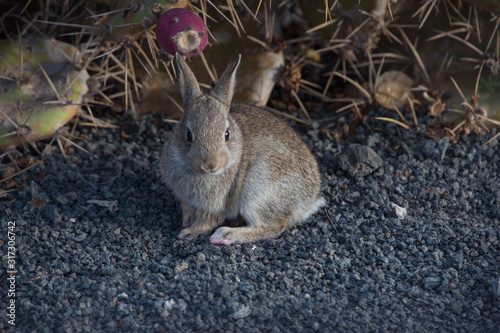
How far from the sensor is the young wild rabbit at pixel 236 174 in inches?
172

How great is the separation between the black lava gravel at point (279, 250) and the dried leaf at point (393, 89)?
1.26 feet

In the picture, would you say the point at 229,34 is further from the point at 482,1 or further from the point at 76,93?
the point at 482,1

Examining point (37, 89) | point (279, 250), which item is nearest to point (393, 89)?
point (279, 250)

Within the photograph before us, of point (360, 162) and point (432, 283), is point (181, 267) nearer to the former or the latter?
point (432, 283)

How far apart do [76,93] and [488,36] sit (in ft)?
13.7

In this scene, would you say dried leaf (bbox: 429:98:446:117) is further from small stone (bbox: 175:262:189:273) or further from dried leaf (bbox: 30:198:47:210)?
dried leaf (bbox: 30:198:47:210)

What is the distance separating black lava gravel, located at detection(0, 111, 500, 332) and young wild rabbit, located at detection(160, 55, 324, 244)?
0.18m

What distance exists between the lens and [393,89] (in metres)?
6.04

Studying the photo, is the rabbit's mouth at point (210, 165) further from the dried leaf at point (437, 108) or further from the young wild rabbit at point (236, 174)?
the dried leaf at point (437, 108)

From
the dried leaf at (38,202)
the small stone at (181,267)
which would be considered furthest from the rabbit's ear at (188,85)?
the dried leaf at (38,202)

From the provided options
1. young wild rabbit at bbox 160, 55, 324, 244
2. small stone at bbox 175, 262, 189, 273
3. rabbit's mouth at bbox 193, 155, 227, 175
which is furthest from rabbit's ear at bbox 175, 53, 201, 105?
small stone at bbox 175, 262, 189, 273

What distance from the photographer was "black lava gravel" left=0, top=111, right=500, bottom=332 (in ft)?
12.3

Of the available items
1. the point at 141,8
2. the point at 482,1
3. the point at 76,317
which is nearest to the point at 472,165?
the point at 482,1

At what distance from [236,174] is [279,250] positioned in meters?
0.73
